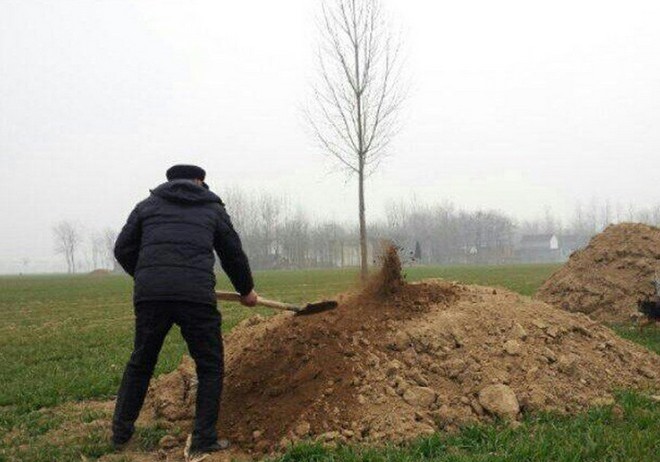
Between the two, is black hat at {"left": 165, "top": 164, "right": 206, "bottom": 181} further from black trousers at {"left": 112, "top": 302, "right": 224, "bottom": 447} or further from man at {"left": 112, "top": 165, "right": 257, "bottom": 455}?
black trousers at {"left": 112, "top": 302, "right": 224, "bottom": 447}

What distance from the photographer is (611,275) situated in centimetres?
1071

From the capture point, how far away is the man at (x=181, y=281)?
3.84 m

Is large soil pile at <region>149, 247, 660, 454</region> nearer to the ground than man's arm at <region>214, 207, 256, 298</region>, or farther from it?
nearer to the ground

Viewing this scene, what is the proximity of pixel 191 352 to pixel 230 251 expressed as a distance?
75cm

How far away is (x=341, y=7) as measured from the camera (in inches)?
585

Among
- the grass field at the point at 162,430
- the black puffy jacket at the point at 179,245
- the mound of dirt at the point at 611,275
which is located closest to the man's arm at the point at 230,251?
the black puffy jacket at the point at 179,245

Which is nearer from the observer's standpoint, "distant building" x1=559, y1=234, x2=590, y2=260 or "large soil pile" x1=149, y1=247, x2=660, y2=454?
"large soil pile" x1=149, y1=247, x2=660, y2=454

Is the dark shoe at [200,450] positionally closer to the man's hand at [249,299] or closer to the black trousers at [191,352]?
the black trousers at [191,352]

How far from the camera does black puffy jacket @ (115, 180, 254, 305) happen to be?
3820 millimetres

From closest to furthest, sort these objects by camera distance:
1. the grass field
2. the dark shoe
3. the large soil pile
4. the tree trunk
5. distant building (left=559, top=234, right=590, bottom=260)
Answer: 1. the grass field
2. the dark shoe
3. the large soil pile
4. the tree trunk
5. distant building (left=559, top=234, right=590, bottom=260)

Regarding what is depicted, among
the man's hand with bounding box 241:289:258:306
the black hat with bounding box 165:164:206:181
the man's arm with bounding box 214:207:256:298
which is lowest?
the man's hand with bounding box 241:289:258:306

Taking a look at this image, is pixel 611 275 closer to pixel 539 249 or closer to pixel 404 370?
pixel 404 370

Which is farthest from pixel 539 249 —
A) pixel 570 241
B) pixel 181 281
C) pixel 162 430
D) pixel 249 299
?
pixel 181 281

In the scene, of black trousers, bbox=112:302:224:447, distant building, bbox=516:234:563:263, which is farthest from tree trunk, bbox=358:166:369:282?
distant building, bbox=516:234:563:263
